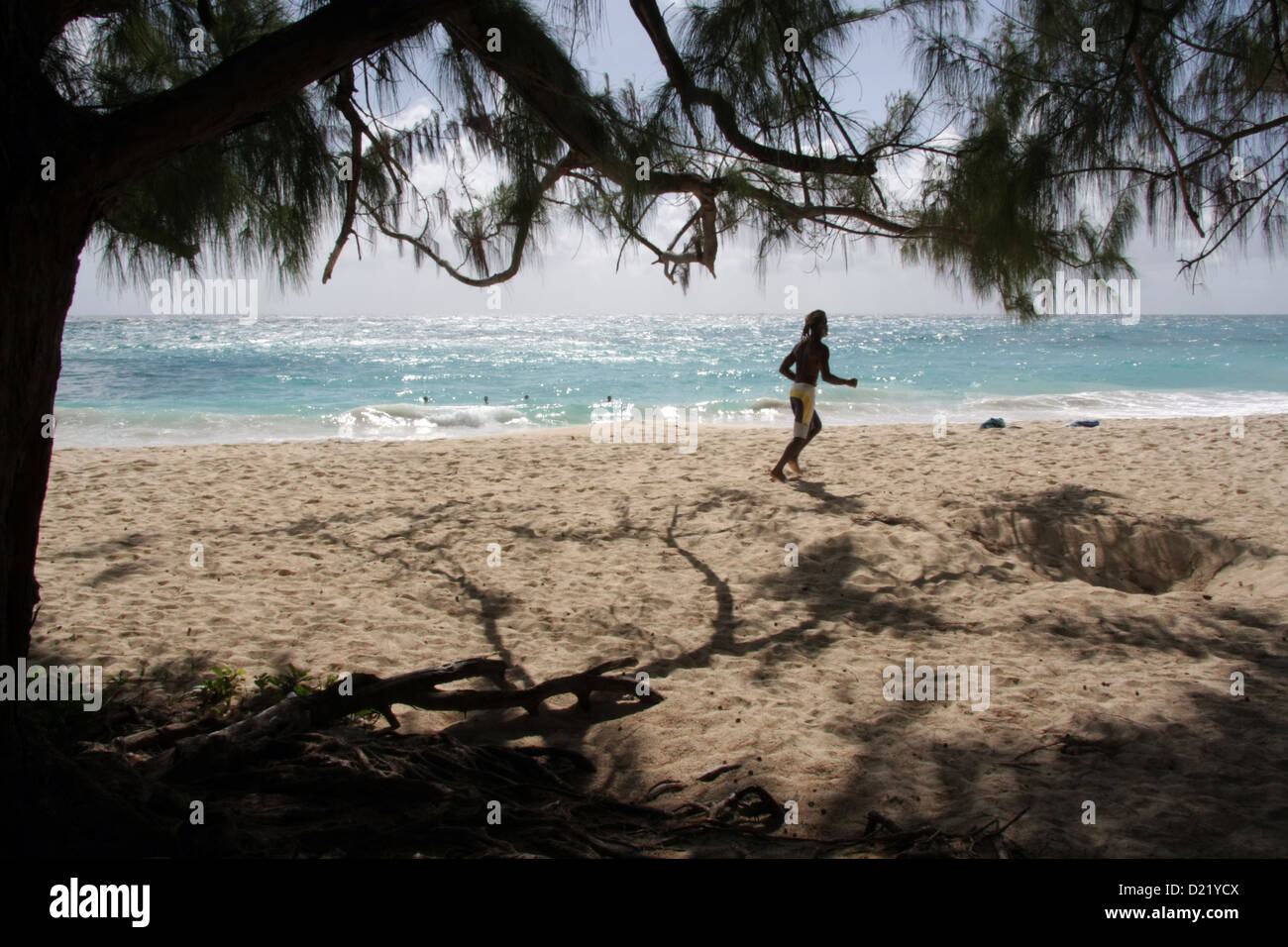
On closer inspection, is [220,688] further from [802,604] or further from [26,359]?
[802,604]

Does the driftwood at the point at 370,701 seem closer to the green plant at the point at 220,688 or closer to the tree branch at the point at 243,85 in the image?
the green plant at the point at 220,688

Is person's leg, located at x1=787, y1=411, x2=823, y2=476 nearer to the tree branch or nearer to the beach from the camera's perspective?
the beach

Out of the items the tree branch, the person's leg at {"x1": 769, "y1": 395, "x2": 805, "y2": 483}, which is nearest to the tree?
the tree branch

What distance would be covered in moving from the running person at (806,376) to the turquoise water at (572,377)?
5.48ft

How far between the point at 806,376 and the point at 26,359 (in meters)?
5.79

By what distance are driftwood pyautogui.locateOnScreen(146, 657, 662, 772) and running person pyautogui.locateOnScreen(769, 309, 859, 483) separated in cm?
399

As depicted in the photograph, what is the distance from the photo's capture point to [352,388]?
21.7 metres

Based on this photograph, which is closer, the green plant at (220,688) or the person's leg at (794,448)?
the green plant at (220,688)

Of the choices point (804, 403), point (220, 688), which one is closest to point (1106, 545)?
point (804, 403)

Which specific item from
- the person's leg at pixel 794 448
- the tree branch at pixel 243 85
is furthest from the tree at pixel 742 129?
the person's leg at pixel 794 448

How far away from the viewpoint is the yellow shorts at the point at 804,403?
7.02m

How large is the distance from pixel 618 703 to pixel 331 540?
3.01 metres

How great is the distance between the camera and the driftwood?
8.01 feet
